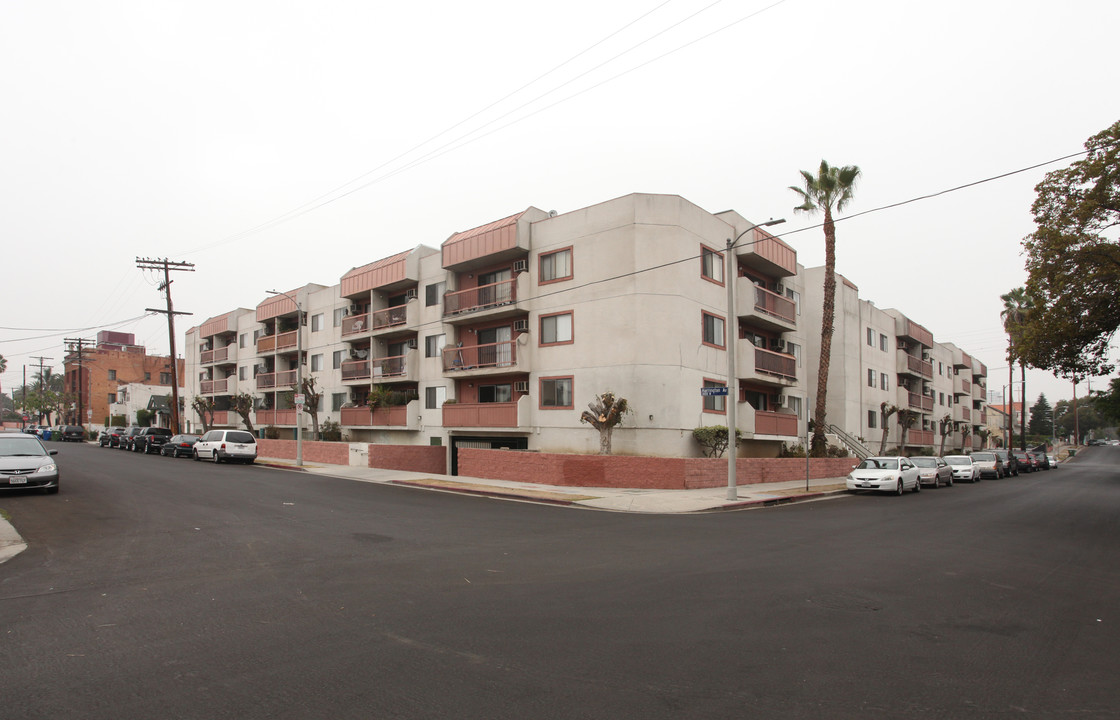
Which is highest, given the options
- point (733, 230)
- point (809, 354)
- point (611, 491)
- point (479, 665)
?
point (733, 230)

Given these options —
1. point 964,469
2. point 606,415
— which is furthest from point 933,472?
point 606,415

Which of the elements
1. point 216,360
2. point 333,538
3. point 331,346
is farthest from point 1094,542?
point 216,360

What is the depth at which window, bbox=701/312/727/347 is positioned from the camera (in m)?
27.8

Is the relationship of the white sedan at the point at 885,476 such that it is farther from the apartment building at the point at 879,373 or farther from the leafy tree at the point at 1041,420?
the leafy tree at the point at 1041,420

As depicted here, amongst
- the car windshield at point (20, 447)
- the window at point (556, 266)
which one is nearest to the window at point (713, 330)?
the window at point (556, 266)

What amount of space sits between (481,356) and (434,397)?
5.12 meters

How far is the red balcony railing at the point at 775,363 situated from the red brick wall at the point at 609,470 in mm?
4710

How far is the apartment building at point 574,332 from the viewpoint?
25.4 m

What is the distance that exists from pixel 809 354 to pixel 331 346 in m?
29.2

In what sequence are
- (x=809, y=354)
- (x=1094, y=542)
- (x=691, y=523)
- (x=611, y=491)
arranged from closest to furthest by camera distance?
(x=1094, y=542) → (x=691, y=523) → (x=611, y=491) → (x=809, y=354)

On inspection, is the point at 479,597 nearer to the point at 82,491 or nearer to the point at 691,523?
the point at 691,523

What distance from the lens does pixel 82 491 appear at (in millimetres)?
17828

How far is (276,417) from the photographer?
45625mm

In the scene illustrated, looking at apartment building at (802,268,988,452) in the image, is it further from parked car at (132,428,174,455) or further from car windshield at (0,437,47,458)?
parked car at (132,428,174,455)
